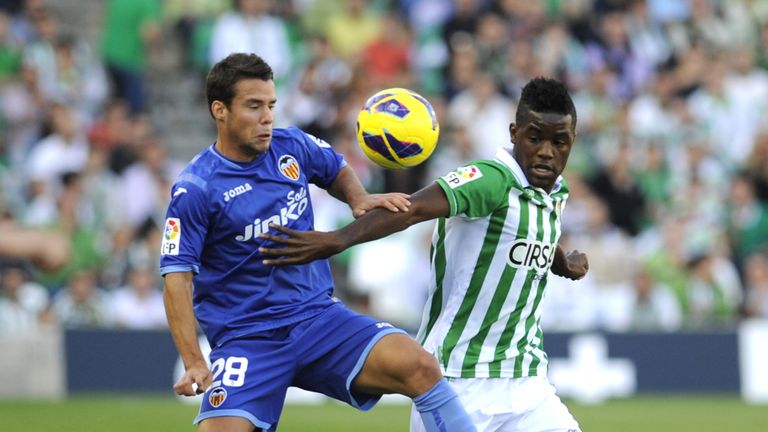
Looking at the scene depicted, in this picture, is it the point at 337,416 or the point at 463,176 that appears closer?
the point at 463,176

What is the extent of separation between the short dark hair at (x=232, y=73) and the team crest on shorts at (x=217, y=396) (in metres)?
1.36

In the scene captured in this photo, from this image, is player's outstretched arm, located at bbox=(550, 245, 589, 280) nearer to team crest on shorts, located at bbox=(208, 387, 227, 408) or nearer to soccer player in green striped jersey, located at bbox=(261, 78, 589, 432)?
soccer player in green striped jersey, located at bbox=(261, 78, 589, 432)

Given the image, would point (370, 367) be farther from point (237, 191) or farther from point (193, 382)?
point (237, 191)

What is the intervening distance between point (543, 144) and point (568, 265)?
0.91 meters

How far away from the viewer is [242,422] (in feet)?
20.6

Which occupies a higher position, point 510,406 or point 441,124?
point 441,124

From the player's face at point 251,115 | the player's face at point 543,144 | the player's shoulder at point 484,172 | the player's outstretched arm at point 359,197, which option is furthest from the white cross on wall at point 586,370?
the player's face at point 251,115

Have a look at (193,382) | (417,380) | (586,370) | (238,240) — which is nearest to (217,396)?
(193,382)

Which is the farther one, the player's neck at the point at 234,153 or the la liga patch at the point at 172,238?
the player's neck at the point at 234,153

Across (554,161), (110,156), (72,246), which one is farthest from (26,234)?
(554,161)

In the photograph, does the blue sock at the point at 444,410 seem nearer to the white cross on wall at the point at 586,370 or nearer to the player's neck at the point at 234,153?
the player's neck at the point at 234,153

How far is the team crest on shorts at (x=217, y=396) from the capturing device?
629 centimetres

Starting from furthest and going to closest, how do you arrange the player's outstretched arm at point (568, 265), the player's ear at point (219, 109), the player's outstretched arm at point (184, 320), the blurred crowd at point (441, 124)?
the blurred crowd at point (441, 124) → the player's outstretched arm at point (568, 265) → the player's ear at point (219, 109) → the player's outstretched arm at point (184, 320)

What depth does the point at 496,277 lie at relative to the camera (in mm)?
6262
